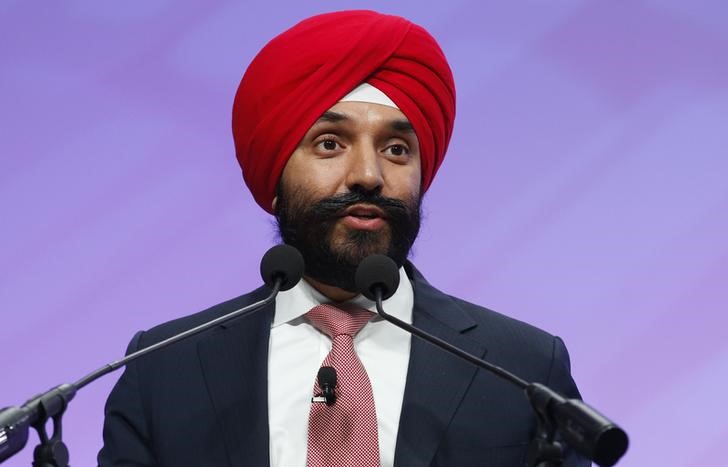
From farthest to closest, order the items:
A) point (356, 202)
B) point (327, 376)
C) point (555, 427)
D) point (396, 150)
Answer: point (396, 150) → point (356, 202) → point (327, 376) → point (555, 427)

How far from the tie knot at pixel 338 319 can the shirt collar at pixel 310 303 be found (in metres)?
0.03

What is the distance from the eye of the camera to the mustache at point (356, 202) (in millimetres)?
2578

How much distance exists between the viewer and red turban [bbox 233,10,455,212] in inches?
105

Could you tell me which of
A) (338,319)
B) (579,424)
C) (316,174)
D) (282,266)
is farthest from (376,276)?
(579,424)

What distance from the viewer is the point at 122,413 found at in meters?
Result: 2.52

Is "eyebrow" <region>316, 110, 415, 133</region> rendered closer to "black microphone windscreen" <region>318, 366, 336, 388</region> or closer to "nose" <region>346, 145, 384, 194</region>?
"nose" <region>346, 145, 384, 194</region>

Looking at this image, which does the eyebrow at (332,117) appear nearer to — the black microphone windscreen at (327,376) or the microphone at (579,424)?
the black microphone windscreen at (327,376)

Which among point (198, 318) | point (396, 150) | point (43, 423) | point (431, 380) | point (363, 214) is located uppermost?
point (396, 150)

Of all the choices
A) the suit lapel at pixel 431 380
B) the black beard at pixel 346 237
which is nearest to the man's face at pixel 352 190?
the black beard at pixel 346 237

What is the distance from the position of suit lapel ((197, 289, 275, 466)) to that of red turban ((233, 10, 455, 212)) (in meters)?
0.36

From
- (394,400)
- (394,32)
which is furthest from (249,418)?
(394,32)

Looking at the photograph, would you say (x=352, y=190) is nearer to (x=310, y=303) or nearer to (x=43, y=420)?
(x=310, y=303)

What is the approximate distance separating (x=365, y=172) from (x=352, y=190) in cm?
6

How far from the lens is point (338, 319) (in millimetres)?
2561
